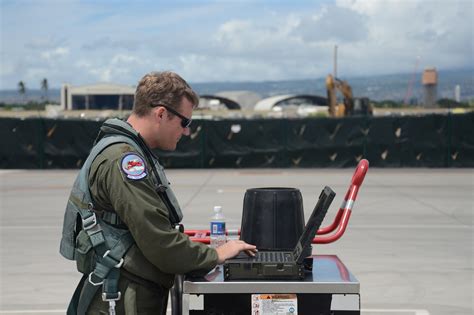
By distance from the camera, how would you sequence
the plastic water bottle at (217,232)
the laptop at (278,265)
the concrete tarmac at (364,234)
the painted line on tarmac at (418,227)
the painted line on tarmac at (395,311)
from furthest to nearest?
the painted line on tarmac at (418,227), the concrete tarmac at (364,234), the painted line on tarmac at (395,311), the plastic water bottle at (217,232), the laptop at (278,265)

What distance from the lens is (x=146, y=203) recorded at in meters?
3.71

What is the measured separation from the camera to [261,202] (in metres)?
4.50

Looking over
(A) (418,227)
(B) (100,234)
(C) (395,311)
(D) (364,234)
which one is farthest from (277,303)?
(A) (418,227)

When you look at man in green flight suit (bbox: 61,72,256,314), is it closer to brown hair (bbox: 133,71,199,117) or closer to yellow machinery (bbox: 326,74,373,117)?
brown hair (bbox: 133,71,199,117)

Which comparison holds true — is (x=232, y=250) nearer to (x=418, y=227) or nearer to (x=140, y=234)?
(x=140, y=234)

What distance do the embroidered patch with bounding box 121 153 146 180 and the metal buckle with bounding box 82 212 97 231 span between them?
0.89ft

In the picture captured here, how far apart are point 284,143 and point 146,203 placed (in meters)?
27.0

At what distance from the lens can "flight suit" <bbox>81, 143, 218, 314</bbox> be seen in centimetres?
370

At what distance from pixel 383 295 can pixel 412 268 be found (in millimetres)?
1739

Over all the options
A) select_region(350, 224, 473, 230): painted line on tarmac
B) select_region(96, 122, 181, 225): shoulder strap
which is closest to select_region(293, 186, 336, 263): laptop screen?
select_region(96, 122, 181, 225): shoulder strap

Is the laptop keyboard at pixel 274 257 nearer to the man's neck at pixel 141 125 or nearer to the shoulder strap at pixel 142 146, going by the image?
the shoulder strap at pixel 142 146

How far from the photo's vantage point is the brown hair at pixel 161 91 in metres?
3.88

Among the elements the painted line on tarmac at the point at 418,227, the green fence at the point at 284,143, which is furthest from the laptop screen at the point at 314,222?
the green fence at the point at 284,143

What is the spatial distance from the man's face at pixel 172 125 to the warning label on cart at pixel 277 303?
806mm
